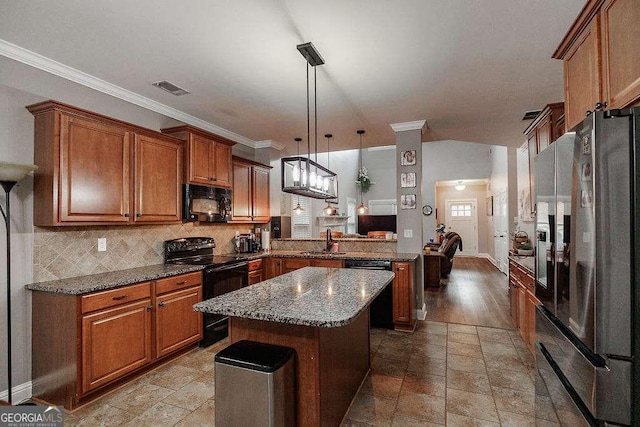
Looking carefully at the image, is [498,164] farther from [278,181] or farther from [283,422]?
[283,422]

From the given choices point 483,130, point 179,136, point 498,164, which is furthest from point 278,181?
point 498,164

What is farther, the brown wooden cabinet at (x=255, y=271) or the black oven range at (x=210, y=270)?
the brown wooden cabinet at (x=255, y=271)

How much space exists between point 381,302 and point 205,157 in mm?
2802

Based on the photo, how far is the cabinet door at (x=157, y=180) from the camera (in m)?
3.04

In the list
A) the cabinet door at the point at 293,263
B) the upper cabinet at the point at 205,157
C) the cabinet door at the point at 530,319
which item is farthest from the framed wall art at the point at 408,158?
the upper cabinet at the point at 205,157

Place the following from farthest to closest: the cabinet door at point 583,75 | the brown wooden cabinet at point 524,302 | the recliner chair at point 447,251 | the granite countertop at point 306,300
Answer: the recliner chair at point 447,251 → the brown wooden cabinet at point 524,302 → the cabinet door at point 583,75 → the granite countertop at point 306,300

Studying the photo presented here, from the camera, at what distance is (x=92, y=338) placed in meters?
2.35

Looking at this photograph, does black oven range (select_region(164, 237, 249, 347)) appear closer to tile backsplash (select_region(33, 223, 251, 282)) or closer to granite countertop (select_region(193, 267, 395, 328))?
tile backsplash (select_region(33, 223, 251, 282))

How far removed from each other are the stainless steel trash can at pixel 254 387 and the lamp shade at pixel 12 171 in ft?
6.20

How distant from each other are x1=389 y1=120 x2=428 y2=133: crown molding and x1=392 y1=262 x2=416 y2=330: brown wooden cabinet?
1825 mm

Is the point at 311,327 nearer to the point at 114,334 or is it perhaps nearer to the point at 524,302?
the point at 114,334

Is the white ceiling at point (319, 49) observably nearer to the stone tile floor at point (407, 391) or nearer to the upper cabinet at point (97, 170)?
the upper cabinet at point (97, 170)

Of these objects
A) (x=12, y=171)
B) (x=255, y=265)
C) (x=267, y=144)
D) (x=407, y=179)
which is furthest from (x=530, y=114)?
(x=12, y=171)

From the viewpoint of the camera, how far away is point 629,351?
1230 millimetres
